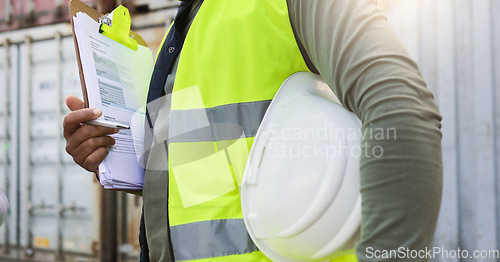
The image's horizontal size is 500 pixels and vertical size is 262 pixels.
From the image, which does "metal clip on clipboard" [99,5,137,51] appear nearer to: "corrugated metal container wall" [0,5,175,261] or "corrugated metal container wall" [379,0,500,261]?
"corrugated metal container wall" [379,0,500,261]

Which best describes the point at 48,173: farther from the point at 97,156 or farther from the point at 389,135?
the point at 389,135

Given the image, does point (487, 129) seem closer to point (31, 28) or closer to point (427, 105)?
point (427, 105)

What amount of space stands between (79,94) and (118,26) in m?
3.30

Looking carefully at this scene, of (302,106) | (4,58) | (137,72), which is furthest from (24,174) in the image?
(302,106)

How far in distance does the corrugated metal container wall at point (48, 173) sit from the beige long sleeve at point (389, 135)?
3655 millimetres

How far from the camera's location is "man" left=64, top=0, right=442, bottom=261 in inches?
30.8

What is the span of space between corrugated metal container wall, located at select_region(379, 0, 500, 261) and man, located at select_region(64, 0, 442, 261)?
7.42 feet

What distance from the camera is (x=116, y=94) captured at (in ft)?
4.53

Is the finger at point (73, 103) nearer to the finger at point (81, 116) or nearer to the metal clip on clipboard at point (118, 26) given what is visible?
the finger at point (81, 116)

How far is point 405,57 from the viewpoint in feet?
2.72

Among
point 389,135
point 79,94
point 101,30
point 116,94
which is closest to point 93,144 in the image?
point 116,94

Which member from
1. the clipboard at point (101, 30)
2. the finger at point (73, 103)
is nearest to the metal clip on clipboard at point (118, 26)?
the clipboard at point (101, 30)

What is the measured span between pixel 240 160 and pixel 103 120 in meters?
0.43

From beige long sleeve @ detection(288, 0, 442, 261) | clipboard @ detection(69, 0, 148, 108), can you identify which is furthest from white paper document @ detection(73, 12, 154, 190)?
beige long sleeve @ detection(288, 0, 442, 261)
